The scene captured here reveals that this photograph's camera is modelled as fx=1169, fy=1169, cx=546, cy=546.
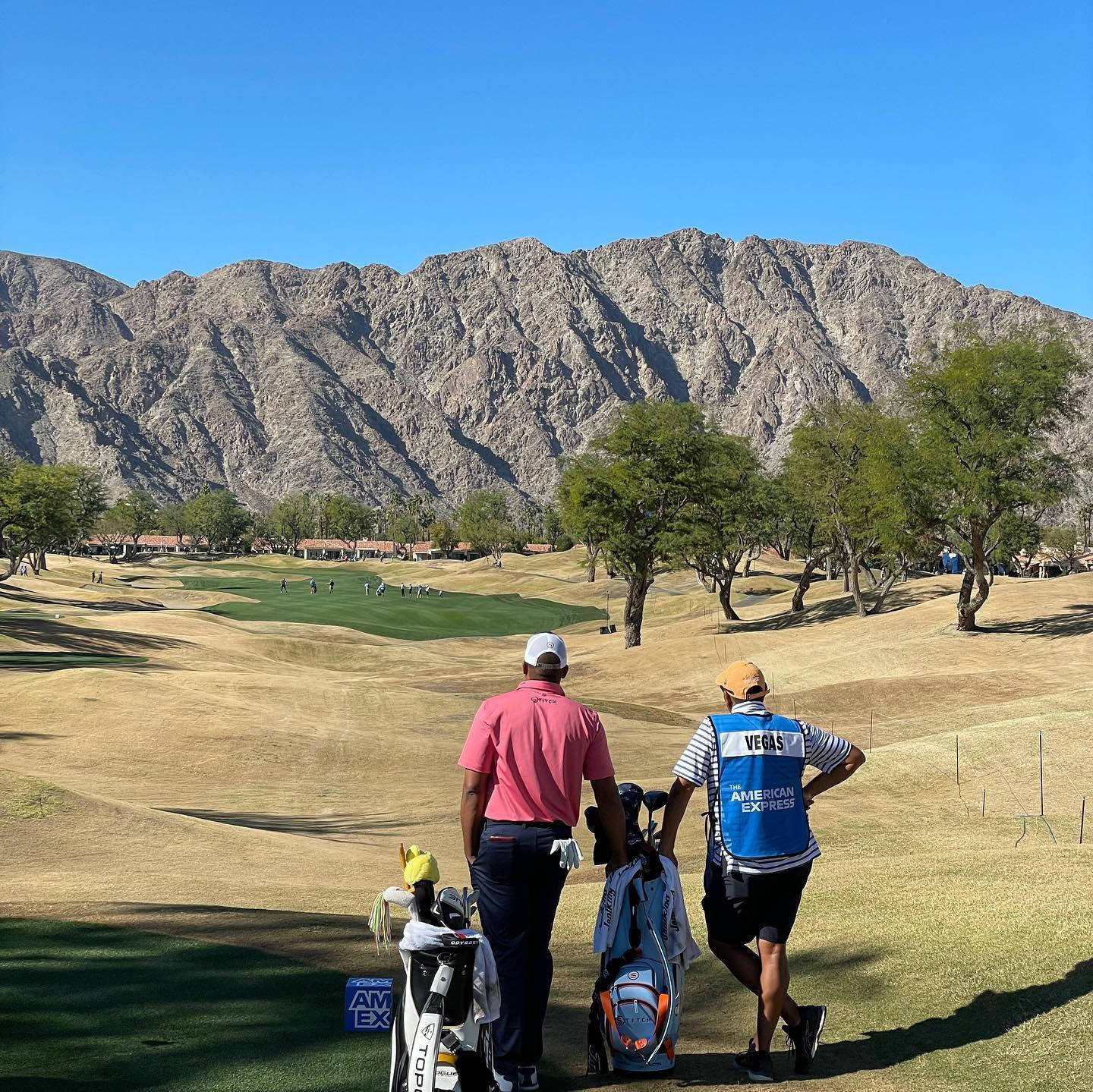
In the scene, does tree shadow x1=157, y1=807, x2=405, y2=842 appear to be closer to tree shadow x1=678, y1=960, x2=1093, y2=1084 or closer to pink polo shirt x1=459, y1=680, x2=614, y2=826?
tree shadow x1=678, y1=960, x2=1093, y2=1084

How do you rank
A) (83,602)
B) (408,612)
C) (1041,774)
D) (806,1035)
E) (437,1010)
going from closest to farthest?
(437,1010), (806,1035), (1041,774), (83,602), (408,612)

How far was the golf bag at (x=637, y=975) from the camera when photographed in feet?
21.7

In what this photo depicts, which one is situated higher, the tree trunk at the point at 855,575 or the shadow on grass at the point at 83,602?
the tree trunk at the point at 855,575

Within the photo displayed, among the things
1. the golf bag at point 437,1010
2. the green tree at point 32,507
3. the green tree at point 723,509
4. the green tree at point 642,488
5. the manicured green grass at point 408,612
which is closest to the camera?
the golf bag at point 437,1010

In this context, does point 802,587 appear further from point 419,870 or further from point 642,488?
point 419,870

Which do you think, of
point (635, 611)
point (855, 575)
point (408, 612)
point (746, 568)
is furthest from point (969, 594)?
point (746, 568)

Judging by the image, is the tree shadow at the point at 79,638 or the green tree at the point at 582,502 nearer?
the tree shadow at the point at 79,638

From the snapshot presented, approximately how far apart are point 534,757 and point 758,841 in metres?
1.37

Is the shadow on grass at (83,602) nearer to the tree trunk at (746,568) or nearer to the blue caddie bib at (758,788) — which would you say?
the tree trunk at (746,568)

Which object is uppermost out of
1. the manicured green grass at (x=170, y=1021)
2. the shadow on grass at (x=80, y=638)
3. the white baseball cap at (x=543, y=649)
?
the white baseball cap at (x=543, y=649)

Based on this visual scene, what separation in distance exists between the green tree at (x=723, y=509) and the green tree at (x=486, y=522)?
302ft

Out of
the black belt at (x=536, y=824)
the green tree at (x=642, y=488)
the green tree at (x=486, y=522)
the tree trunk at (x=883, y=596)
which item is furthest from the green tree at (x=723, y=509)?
the green tree at (x=486, y=522)

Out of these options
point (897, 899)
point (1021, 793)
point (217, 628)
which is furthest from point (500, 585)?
point (897, 899)

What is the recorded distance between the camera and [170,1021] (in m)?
7.55
